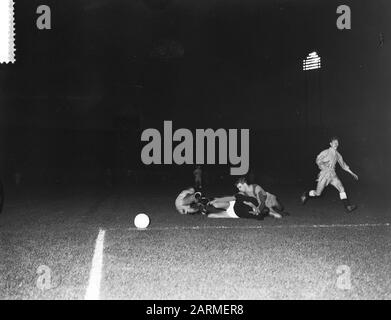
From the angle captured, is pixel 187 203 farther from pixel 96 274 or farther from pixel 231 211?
pixel 96 274

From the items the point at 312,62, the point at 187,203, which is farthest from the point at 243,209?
the point at 312,62

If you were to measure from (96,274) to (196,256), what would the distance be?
5.18 feet

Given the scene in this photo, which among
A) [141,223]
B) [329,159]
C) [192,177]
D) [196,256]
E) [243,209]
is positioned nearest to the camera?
[196,256]

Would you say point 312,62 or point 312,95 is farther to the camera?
point 312,95

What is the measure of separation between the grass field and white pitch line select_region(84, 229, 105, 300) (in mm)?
35

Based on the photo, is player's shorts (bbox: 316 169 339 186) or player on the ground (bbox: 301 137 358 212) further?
player's shorts (bbox: 316 169 339 186)

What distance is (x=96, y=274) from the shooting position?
557cm

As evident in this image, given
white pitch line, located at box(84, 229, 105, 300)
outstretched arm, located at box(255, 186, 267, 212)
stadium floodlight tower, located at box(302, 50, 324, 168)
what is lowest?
white pitch line, located at box(84, 229, 105, 300)

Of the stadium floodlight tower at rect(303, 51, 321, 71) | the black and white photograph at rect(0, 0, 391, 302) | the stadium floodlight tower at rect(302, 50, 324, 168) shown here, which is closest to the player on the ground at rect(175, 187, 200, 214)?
the black and white photograph at rect(0, 0, 391, 302)

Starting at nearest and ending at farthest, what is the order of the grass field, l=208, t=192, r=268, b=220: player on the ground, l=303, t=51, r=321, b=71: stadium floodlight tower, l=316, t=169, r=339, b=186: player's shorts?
the grass field, l=208, t=192, r=268, b=220: player on the ground, l=316, t=169, r=339, b=186: player's shorts, l=303, t=51, r=321, b=71: stadium floodlight tower

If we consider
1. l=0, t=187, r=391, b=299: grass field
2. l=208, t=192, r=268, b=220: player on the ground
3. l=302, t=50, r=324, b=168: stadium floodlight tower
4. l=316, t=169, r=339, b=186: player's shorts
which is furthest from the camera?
l=302, t=50, r=324, b=168: stadium floodlight tower

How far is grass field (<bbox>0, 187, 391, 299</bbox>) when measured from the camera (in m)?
4.91

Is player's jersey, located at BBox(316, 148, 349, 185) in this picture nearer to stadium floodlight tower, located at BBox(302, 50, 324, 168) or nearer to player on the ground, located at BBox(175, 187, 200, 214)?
player on the ground, located at BBox(175, 187, 200, 214)

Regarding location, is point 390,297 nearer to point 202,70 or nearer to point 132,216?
point 132,216
